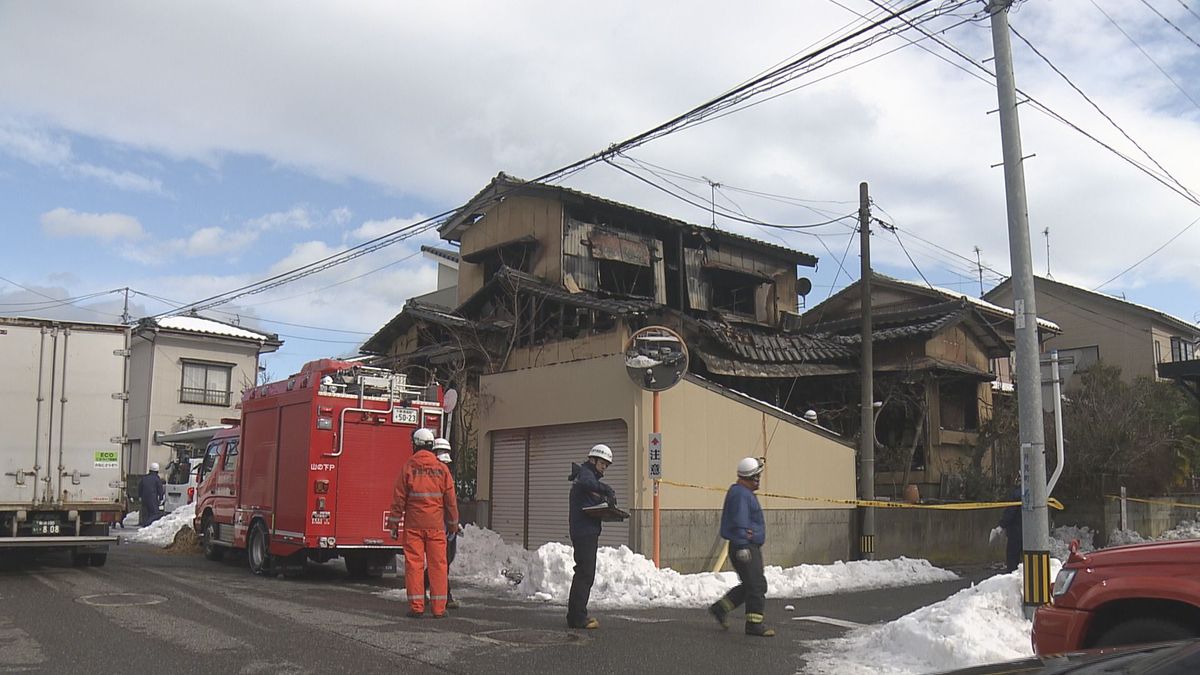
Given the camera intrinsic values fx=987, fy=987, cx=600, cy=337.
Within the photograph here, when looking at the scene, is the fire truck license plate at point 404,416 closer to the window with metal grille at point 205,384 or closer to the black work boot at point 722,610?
the black work boot at point 722,610

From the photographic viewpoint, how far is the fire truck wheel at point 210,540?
16772mm

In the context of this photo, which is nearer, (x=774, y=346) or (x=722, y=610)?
(x=722, y=610)

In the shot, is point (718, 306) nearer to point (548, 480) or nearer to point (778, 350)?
point (778, 350)

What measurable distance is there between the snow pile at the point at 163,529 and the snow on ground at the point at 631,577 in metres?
9.75

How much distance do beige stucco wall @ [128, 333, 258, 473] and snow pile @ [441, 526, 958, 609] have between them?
2594cm

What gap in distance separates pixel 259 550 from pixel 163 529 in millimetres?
9417

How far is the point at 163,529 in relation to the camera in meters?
22.5

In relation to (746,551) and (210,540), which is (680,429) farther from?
(210,540)

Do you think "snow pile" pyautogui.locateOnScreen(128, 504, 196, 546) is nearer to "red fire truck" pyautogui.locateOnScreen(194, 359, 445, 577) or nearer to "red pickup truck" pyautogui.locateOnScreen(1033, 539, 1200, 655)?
"red fire truck" pyautogui.locateOnScreen(194, 359, 445, 577)

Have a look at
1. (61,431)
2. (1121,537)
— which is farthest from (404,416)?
(1121,537)

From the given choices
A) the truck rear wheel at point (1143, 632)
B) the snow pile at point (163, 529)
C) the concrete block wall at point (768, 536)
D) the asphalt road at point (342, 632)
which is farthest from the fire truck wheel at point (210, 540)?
the truck rear wheel at point (1143, 632)

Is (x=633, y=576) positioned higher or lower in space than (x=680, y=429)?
lower

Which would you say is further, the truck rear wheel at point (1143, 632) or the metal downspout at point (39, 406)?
the metal downspout at point (39, 406)

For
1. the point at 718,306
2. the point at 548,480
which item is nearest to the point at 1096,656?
the point at 548,480
